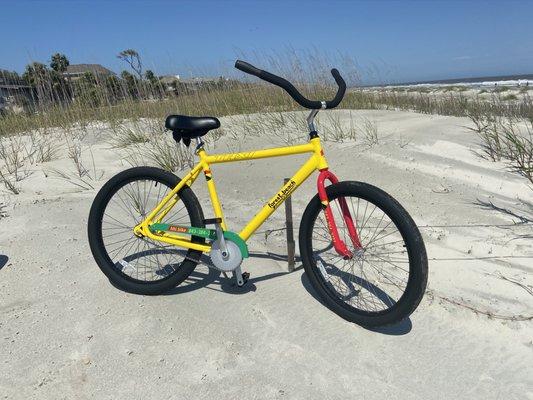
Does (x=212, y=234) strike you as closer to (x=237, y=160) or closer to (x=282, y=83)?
(x=237, y=160)

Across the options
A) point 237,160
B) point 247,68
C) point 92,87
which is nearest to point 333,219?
point 237,160

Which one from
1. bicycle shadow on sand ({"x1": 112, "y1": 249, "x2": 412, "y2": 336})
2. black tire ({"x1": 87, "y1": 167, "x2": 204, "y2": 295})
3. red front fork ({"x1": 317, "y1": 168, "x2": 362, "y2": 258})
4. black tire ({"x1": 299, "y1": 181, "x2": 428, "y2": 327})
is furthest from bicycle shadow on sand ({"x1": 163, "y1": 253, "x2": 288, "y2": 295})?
red front fork ({"x1": 317, "y1": 168, "x2": 362, "y2": 258})

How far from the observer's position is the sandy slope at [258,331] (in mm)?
1752

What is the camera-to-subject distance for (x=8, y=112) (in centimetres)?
819

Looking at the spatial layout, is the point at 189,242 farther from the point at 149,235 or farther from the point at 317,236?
the point at 317,236

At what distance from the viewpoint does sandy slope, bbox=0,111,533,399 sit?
175 cm

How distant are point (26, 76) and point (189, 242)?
8.65 metres

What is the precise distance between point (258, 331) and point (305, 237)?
56cm

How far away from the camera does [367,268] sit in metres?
2.66

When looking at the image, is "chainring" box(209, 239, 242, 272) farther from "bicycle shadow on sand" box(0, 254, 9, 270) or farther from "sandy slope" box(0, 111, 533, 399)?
"bicycle shadow on sand" box(0, 254, 9, 270)

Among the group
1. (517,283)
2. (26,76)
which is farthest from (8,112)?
(517,283)

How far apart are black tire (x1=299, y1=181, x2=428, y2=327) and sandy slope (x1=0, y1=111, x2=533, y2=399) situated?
0.35 feet

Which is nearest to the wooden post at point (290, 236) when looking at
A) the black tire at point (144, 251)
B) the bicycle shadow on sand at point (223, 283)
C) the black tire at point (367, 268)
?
the bicycle shadow on sand at point (223, 283)

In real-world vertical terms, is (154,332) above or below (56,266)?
below
